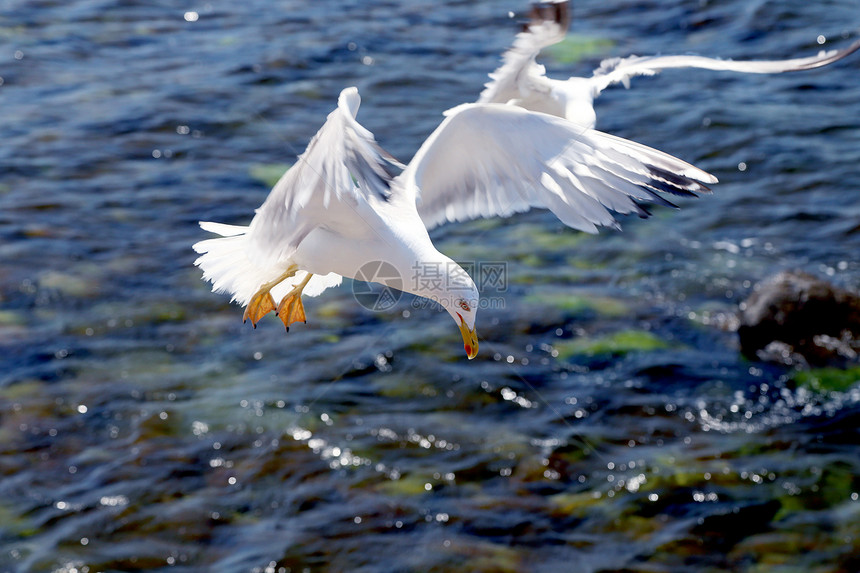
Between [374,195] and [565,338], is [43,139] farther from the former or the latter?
[374,195]

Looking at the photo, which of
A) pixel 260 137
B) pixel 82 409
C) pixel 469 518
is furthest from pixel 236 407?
pixel 260 137

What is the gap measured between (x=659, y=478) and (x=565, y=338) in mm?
1710

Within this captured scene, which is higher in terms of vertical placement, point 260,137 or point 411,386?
point 260,137

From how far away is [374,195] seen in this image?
14.0 feet

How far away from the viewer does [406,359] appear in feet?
26.0

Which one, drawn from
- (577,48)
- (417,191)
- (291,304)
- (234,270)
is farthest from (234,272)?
(577,48)

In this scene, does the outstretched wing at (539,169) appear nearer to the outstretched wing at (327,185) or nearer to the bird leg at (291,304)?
the outstretched wing at (327,185)

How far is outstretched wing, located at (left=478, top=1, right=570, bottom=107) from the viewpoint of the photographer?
5.44 meters

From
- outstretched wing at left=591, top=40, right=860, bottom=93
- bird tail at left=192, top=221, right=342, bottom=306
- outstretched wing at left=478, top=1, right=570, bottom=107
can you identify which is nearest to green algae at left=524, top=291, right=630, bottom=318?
outstretched wing at left=591, top=40, right=860, bottom=93

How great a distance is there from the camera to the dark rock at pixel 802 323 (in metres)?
7.60

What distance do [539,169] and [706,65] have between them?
3.54ft

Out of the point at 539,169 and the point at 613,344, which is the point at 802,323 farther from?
the point at 539,169

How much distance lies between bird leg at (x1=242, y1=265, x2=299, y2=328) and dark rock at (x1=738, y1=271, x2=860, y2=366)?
162 inches

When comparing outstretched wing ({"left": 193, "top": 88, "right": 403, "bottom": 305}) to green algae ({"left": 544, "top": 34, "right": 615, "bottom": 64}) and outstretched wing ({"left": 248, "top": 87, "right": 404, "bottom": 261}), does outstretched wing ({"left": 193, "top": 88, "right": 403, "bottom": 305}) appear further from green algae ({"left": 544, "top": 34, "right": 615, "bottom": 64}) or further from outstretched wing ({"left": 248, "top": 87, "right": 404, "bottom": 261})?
green algae ({"left": 544, "top": 34, "right": 615, "bottom": 64})
